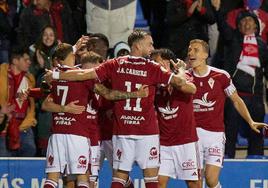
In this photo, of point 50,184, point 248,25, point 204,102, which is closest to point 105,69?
point 50,184

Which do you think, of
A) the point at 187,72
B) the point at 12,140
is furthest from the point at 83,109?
the point at 12,140

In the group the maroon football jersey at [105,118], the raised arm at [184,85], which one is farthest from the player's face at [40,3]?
the raised arm at [184,85]

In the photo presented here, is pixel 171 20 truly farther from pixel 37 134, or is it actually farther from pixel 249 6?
pixel 37 134

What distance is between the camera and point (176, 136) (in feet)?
45.4

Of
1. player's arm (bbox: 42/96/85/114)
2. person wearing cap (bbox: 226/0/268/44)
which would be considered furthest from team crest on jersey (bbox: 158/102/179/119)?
person wearing cap (bbox: 226/0/268/44)

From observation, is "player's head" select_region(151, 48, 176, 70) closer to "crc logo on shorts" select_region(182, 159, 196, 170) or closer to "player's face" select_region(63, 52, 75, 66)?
"player's face" select_region(63, 52, 75, 66)

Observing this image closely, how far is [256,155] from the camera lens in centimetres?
1634

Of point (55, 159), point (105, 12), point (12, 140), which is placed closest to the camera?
point (55, 159)

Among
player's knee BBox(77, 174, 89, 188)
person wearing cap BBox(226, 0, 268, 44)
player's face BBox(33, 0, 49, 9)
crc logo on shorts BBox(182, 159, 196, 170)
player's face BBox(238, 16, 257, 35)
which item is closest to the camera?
player's knee BBox(77, 174, 89, 188)

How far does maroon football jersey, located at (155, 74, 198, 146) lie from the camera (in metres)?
13.8

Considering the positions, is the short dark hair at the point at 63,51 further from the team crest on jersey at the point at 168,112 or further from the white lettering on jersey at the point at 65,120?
the team crest on jersey at the point at 168,112

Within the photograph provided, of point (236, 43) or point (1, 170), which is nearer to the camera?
point (1, 170)

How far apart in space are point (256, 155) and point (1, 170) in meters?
3.63

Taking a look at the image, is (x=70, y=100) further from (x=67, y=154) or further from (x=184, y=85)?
(x=184, y=85)
